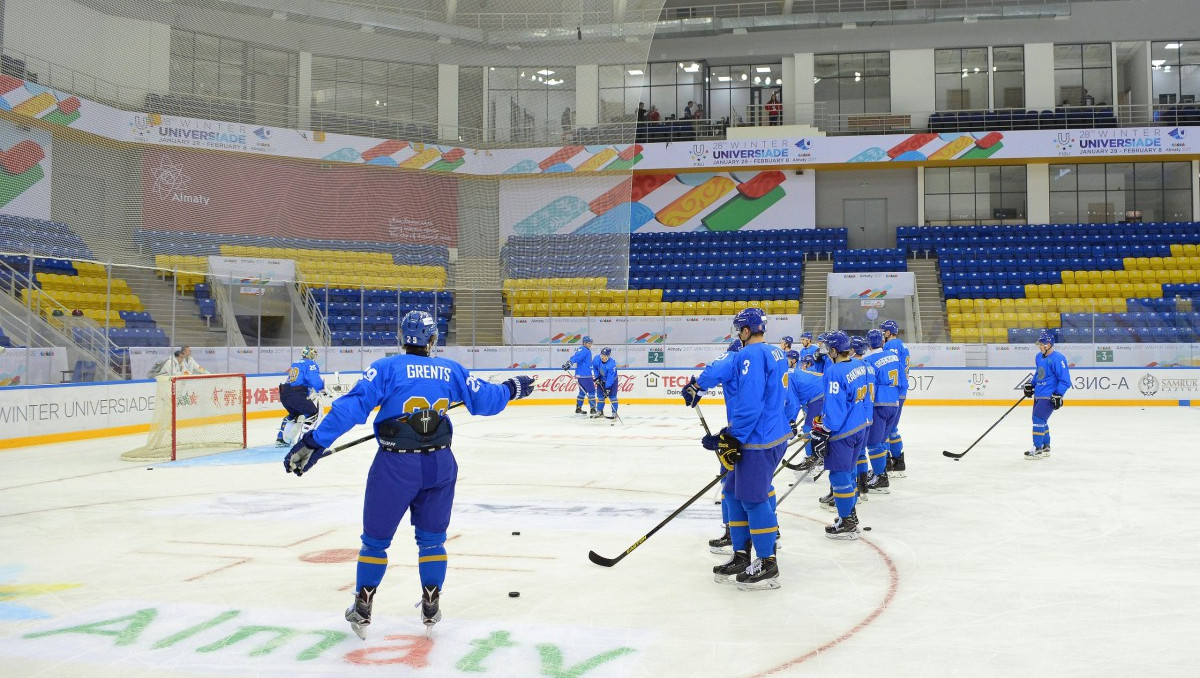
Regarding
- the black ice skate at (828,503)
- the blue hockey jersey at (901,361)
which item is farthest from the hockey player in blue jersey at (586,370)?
the black ice skate at (828,503)

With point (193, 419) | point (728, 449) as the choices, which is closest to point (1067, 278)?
point (193, 419)

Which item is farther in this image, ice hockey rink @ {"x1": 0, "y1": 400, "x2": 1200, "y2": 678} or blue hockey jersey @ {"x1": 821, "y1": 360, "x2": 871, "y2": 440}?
blue hockey jersey @ {"x1": 821, "y1": 360, "x2": 871, "y2": 440}

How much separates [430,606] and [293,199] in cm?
2036

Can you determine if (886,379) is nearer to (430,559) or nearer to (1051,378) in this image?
(1051,378)

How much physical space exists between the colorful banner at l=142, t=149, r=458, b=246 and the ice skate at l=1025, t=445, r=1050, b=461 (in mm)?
15316

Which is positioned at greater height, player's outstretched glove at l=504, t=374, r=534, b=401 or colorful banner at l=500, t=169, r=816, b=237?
colorful banner at l=500, t=169, r=816, b=237

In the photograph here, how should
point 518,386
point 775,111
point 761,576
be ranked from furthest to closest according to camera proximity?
1. point 775,111
2. point 761,576
3. point 518,386

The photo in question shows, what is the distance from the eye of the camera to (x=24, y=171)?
685 inches

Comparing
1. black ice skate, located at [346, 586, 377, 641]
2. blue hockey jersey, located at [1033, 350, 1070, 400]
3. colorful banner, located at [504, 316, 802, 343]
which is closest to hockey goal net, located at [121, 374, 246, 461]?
black ice skate, located at [346, 586, 377, 641]

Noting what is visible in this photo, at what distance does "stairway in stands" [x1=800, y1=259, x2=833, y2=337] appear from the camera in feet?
69.2

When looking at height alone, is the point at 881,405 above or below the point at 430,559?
above

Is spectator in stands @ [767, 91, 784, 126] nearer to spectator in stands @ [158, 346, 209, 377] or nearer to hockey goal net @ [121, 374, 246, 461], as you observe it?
spectator in stands @ [158, 346, 209, 377]

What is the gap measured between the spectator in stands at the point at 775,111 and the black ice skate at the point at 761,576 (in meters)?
Answer: 25.0

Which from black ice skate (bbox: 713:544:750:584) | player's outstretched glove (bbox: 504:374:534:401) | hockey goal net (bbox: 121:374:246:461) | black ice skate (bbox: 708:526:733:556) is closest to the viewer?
player's outstretched glove (bbox: 504:374:534:401)
